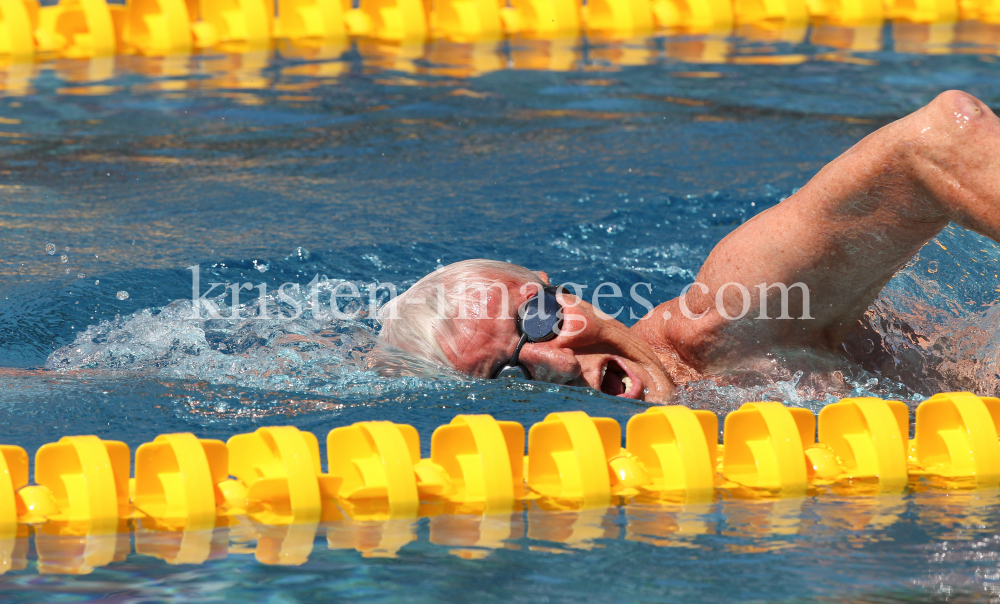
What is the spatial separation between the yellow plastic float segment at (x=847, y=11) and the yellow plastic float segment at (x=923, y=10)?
0.10 meters

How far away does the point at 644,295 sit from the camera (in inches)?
147

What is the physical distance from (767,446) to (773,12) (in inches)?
203

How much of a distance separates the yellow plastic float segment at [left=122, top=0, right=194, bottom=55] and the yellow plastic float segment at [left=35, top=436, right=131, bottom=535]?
458 centimetres

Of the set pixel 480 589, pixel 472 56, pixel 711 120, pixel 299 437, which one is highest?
pixel 472 56

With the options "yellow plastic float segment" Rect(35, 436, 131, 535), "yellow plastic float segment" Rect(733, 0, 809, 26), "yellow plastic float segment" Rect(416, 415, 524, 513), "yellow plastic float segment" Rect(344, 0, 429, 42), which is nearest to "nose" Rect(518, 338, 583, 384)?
"yellow plastic float segment" Rect(416, 415, 524, 513)

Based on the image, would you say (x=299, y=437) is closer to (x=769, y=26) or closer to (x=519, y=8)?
(x=519, y=8)

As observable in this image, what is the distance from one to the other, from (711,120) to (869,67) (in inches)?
54.6

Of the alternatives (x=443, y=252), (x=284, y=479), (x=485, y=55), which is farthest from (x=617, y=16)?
(x=284, y=479)

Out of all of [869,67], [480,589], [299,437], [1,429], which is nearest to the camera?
[480,589]

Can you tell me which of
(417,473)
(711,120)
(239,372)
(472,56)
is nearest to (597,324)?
(417,473)

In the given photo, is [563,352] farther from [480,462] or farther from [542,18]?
[542,18]

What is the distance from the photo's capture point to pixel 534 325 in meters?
2.50

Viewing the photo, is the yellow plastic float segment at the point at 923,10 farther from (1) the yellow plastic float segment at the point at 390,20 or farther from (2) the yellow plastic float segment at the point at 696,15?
(1) the yellow plastic float segment at the point at 390,20

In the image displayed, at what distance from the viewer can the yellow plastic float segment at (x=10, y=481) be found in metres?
1.92
